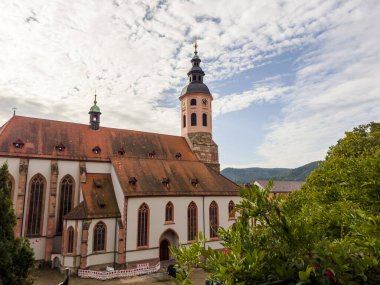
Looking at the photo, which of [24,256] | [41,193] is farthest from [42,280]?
[24,256]

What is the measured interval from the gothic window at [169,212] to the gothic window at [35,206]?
11196 millimetres

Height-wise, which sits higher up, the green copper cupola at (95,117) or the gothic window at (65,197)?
the green copper cupola at (95,117)

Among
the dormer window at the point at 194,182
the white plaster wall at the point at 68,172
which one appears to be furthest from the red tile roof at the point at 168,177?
the white plaster wall at the point at 68,172

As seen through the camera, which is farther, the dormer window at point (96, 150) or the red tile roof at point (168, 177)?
the dormer window at point (96, 150)

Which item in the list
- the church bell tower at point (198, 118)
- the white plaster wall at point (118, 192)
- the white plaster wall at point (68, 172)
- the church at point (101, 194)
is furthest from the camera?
the church bell tower at point (198, 118)

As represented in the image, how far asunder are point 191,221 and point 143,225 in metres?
5.28

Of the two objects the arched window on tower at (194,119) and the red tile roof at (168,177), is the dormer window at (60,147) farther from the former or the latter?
the arched window on tower at (194,119)

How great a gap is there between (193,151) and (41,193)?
57.8 feet

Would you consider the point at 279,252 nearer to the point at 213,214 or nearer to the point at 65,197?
the point at 65,197

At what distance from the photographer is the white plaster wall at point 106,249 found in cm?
2131

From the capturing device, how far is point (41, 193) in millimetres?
23844

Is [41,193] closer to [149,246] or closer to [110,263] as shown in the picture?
[110,263]

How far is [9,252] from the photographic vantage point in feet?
36.7

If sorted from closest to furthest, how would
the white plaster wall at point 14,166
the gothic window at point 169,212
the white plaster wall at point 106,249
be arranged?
1. the white plaster wall at point 106,249
2. the white plaster wall at point 14,166
3. the gothic window at point 169,212
